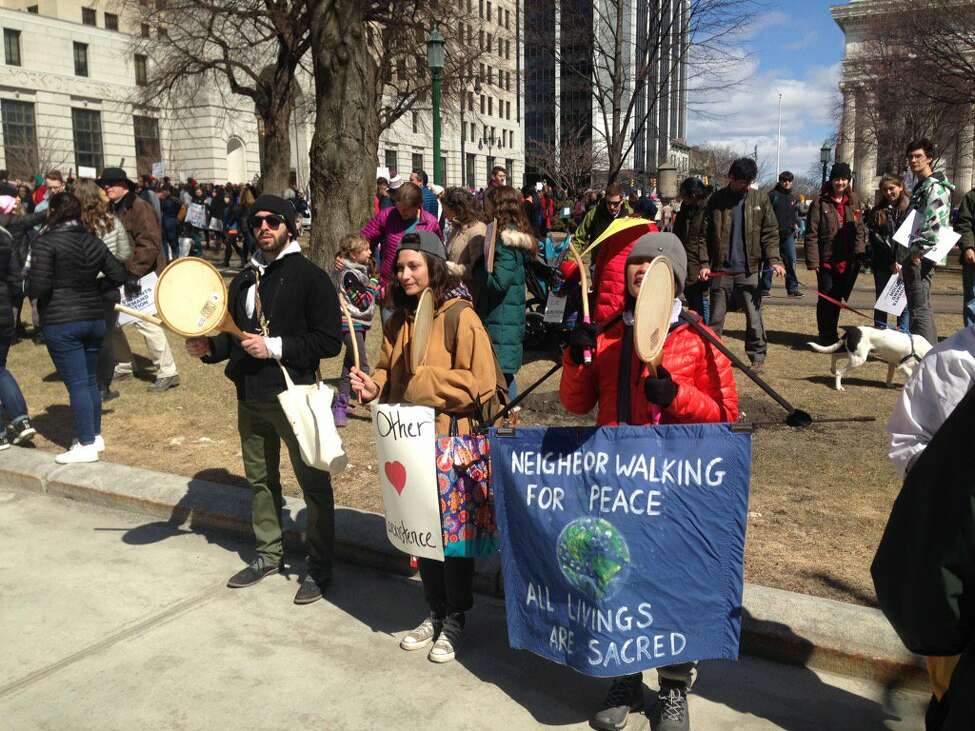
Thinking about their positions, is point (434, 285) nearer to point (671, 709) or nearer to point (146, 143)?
point (671, 709)

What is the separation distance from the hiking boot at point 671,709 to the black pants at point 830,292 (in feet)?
25.3

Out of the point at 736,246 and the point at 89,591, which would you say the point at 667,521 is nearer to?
the point at 89,591

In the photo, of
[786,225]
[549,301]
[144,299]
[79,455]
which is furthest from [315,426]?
[786,225]

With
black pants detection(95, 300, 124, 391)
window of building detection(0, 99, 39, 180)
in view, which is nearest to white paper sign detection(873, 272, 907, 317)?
black pants detection(95, 300, 124, 391)

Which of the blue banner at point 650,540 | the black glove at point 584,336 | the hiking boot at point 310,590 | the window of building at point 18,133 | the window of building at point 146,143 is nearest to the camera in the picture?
the blue banner at point 650,540

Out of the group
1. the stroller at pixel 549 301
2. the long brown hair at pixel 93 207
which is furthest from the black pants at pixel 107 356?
the stroller at pixel 549 301

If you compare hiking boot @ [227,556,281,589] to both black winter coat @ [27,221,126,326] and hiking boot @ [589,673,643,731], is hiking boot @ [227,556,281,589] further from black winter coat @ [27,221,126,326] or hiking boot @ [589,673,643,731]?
black winter coat @ [27,221,126,326]

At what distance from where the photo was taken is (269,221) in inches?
177

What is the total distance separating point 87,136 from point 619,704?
54648mm

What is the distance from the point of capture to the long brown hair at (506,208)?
6555 mm

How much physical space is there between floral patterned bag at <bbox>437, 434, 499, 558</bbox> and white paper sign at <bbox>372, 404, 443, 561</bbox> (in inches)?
1.5

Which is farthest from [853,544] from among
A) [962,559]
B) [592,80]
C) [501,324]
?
[592,80]

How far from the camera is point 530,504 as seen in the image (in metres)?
3.45

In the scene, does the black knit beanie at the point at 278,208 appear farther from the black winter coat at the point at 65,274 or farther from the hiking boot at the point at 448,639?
the black winter coat at the point at 65,274
